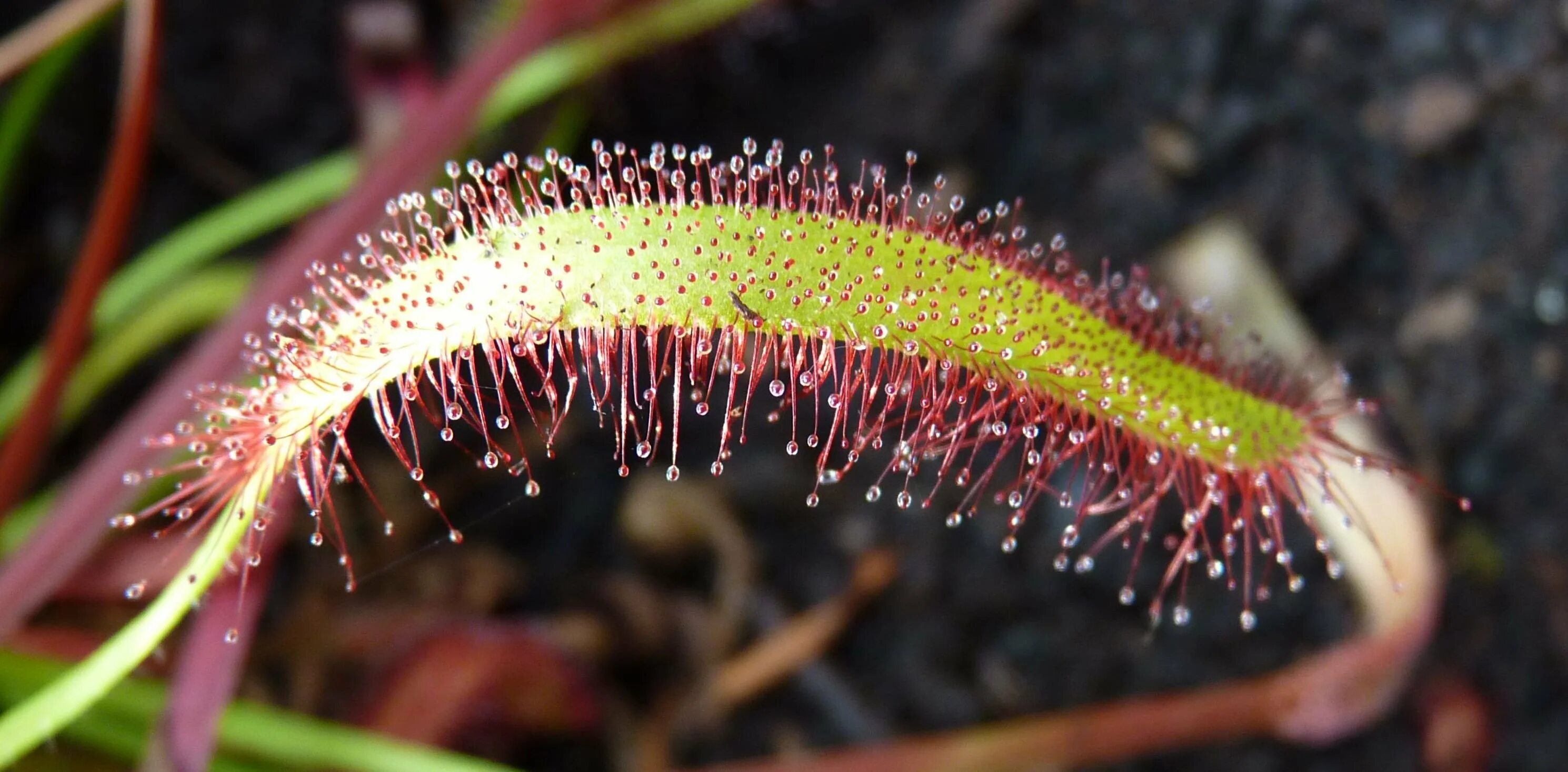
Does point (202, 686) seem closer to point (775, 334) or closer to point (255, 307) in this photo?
point (255, 307)

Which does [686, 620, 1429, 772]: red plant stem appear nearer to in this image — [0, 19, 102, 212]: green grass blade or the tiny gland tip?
the tiny gland tip

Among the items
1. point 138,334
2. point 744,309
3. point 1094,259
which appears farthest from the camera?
point 1094,259

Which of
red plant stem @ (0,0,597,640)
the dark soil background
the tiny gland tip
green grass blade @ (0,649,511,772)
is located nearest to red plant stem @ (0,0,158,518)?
red plant stem @ (0,0,597,640)

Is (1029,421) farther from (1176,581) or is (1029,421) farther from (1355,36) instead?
(1355,36)

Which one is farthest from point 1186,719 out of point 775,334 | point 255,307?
point 255,307

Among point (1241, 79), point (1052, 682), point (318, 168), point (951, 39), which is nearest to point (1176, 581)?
point (1052, 682)

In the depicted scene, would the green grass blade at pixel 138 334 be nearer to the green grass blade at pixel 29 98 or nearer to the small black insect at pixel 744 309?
the green grass blade at pixel 29 98

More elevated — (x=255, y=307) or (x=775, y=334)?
(x=255, y=307)
